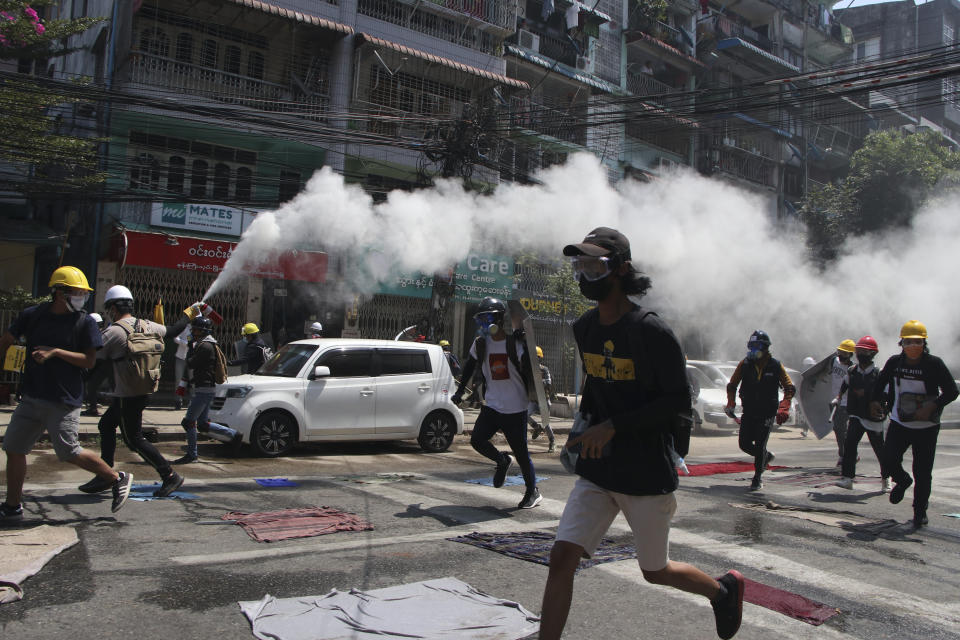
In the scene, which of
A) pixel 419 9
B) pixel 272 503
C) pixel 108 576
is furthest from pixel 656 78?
pixel 108 576

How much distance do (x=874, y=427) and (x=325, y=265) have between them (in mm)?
12793

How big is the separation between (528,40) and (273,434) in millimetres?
18304

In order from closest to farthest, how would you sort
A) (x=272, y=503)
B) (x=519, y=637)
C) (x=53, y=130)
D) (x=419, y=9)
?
(x=519, y=637) → (x=272, y=503) → (x=53, y=130) → (x=419, y=9)

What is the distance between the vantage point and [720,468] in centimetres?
983

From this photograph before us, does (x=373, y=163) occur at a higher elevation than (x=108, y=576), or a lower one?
higher

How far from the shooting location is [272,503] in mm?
6215

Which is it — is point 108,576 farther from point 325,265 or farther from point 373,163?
point 373,163

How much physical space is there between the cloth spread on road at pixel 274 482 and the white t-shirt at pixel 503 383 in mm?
2247

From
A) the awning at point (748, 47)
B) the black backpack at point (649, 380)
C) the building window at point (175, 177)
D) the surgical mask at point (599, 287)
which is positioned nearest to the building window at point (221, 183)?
the building window at point (175, 177)

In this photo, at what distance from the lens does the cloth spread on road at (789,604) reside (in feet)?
12.5

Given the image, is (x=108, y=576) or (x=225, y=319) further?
(x=225, y=319)

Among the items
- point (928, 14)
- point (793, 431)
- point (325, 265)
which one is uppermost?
point (928, 14)

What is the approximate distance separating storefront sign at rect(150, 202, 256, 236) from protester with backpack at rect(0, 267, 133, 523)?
11.5 m

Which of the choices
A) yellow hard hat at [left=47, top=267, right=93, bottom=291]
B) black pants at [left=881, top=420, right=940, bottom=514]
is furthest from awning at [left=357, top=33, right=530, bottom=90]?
black pants at [left=881, top=420, right=940, bottom=514]
